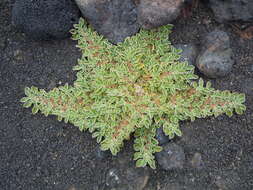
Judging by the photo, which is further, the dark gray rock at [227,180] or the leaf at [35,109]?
the leaf at [35,109]

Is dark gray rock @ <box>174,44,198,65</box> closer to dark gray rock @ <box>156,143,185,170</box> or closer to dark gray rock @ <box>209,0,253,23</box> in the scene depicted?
dark gray rock @ <box>209,0,253,23</box>

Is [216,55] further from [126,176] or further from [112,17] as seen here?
[126,176]

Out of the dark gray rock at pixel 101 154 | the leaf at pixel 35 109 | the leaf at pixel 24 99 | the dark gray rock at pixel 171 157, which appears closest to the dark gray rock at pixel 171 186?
the dark gray rock at pixel 171 157

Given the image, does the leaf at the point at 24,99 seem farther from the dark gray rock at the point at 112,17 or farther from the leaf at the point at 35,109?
the dark gray rock at the point at 112,17

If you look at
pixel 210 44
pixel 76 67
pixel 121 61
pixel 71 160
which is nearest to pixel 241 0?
pixel 210 44

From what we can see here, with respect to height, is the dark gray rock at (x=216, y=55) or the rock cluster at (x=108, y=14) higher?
the rock cluster at (x=108, y=14)

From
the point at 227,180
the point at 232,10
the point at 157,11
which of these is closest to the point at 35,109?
the point at 157,11

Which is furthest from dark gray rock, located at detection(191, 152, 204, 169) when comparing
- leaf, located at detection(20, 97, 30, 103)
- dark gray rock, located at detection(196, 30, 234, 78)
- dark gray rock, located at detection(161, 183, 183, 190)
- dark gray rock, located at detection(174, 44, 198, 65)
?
leaf, located at detection(20, 97, 30, 103)
